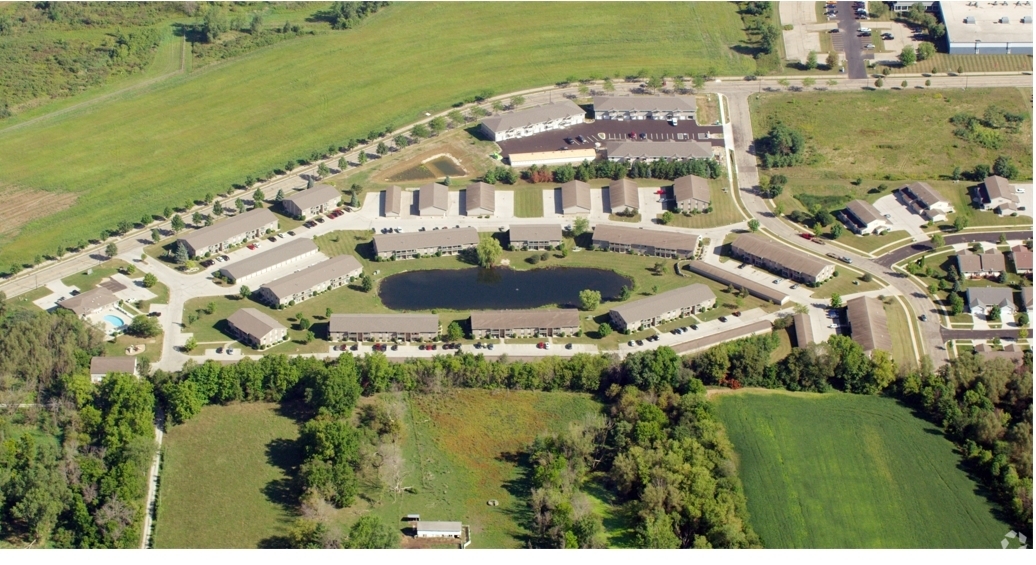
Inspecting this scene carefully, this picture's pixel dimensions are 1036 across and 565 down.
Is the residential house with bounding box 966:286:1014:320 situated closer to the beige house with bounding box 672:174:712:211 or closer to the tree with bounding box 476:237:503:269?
the beige house with bounding box 672:174:712:211

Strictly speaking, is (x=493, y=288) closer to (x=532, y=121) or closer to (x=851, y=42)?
(x=532, y=121)

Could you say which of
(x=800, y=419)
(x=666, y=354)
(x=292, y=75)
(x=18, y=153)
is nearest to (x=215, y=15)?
(x=292, y=75)

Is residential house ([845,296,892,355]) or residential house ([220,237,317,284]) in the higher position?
residential house ([220,237,317,284])

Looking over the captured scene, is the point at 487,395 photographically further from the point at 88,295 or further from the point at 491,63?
the point at 491,63

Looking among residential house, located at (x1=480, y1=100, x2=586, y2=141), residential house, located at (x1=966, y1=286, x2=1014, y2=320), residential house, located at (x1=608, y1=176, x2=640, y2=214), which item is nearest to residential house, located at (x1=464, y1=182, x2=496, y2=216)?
residential house, located at (x1=480, y1=100, x2=586, y2=141)

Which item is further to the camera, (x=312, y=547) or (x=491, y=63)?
(x=491, y=63)

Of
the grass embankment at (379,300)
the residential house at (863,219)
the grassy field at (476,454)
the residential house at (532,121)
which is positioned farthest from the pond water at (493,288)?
the residential house at (532,121)

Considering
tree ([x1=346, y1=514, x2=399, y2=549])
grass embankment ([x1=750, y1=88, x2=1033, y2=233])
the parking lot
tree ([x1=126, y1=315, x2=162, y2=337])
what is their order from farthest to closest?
the parking lot < grass embankment ([x1=750, y1=88, x2=1033, y2=233]) < tree ([x1=126, y1=315, x2=162, y2=337]) < tree ([x1=346, y1=514, x2=399, y2=549])

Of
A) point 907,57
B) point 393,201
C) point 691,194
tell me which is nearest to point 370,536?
point 393,201
